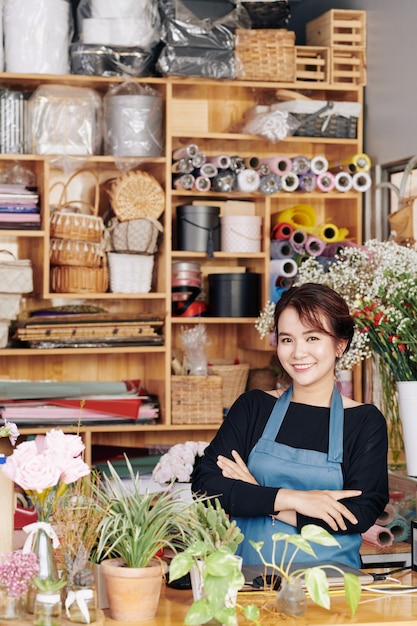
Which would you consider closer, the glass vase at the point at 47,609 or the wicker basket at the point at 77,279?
the glass vase at the point at 47,609

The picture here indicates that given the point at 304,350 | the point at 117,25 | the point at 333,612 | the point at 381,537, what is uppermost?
the point at 117,25

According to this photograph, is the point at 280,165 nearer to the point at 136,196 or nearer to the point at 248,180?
the point at 248,180

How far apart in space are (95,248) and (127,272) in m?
0.19

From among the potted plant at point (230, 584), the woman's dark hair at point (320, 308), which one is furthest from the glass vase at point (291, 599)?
the woman's dark hair at point (320, 308)

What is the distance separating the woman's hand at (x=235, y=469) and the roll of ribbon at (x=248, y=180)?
236 centimetres

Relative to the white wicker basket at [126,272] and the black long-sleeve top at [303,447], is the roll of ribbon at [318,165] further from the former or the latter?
the black long-sleeve top at [303,447]

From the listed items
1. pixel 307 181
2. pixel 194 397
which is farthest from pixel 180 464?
pixel 307 181

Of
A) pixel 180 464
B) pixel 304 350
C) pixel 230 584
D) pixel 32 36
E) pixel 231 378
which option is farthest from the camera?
pixel 231 378

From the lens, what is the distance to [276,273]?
473 cm

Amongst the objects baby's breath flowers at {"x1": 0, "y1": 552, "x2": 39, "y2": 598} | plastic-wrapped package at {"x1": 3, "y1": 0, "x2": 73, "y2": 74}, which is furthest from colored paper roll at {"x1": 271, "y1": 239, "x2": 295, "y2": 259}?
baby's breath flowers at {"x1": 0, "y1": 552, "x2": 39, "y2": 598}

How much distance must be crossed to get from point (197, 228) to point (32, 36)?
1147mm

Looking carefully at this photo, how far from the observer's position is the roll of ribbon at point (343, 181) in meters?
4.74

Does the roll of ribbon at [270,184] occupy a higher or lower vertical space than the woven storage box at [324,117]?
lower

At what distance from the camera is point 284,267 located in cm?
471
